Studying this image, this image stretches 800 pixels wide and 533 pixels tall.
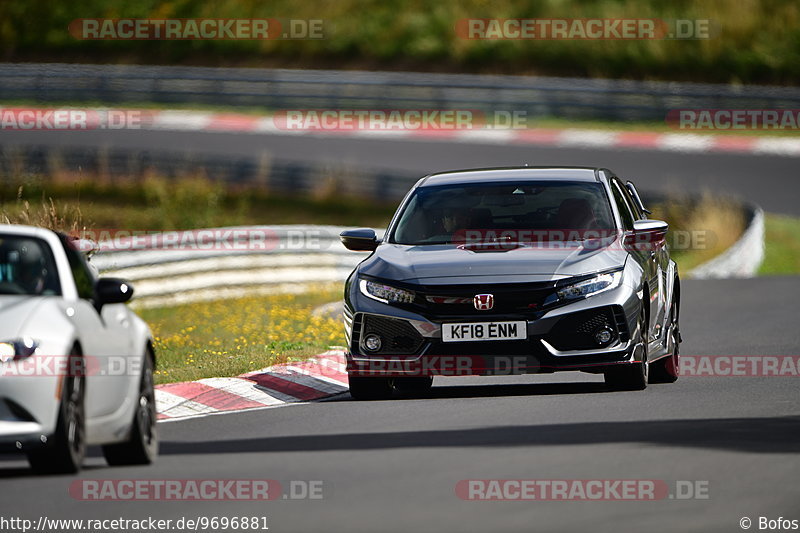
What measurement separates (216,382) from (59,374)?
4.97 m

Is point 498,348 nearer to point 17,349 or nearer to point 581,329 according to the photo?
point 581,329

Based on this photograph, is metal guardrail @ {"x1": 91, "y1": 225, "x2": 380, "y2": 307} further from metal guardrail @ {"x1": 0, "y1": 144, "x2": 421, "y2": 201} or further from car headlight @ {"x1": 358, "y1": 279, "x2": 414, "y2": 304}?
car headlight @ {"x1": 358, "y1": 279, "x2": 414, "y2": 304}

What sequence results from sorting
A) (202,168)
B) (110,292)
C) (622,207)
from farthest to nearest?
(202,168)
(622,207)
(110,292)

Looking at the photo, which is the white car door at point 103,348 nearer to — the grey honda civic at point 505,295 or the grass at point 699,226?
the grey honda civic at point 505,295

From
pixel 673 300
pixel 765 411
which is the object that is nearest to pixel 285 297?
pixel 673 300

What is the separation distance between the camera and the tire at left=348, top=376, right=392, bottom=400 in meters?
12.4

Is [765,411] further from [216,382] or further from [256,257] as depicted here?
[256,257]

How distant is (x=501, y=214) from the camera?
12984mm

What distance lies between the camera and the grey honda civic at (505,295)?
38.8 feet

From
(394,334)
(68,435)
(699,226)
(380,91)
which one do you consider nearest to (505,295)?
(394,334)

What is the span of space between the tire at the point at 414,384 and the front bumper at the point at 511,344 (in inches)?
45.1

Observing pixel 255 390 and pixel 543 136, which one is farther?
pixel 543 136

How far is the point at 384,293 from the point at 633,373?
182 centimetres

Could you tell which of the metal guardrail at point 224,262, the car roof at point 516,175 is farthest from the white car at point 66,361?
the metal guardrail at point 224,262
